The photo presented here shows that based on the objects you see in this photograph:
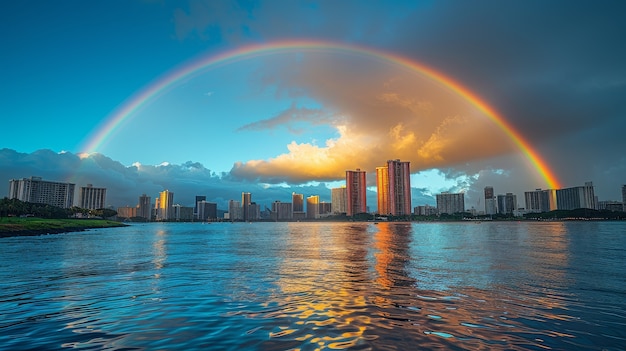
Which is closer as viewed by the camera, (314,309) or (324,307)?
(314,309)

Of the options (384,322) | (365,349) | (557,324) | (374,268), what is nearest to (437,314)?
(384,322)

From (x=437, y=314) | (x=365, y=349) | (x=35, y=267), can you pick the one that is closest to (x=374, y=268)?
(x=437, y=314)

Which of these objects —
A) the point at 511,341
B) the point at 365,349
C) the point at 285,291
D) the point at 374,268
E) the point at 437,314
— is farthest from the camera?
the point at 374,268

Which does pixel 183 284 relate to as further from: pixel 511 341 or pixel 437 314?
pixel 511 341

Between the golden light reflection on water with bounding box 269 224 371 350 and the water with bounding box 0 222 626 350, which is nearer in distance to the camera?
the water with bounding box 0 222 626 350

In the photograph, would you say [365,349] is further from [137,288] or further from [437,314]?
[137,288]

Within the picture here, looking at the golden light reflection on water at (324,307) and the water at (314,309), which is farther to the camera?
the golden light reflection on water at (324,307)

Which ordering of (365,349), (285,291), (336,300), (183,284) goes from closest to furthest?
(365,349) < (336,300) < (285,291) < (183,284)

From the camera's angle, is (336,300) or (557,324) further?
(336,300)

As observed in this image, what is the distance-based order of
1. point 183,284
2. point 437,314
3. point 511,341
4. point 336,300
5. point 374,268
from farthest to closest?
point 374,268 < point 183,284 < point 336,300 < point 437,314 < point 511,341
